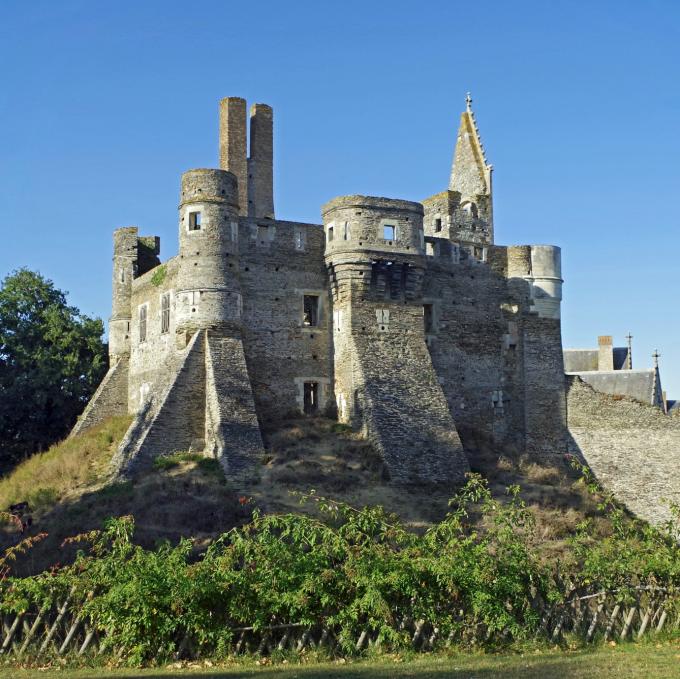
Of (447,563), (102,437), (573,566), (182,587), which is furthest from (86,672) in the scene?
(102,437)

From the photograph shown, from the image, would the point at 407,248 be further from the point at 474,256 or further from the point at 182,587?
the point at 182,587

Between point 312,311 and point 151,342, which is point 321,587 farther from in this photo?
point 151,342

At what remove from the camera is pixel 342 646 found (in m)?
16.4

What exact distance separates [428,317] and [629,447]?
8.43 metres

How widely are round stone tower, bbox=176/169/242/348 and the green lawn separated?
17.6 m

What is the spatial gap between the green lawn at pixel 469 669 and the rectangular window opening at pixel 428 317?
20255 mm

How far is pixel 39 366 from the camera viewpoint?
3891 cm

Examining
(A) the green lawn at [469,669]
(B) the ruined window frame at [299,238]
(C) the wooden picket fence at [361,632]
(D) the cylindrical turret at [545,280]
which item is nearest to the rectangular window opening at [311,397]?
(B) the ruined window frame at [299,238]

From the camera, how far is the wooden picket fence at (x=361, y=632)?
1630 centimetres

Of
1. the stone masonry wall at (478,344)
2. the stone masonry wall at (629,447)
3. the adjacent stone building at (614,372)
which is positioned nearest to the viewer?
the stone masonry wall at (478,344)

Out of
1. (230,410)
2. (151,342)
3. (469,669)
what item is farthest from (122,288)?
(469,669)

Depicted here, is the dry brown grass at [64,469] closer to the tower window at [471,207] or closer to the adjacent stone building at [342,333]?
the adjacent stone building at [342,333]

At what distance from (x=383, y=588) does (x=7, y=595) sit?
5.85 m

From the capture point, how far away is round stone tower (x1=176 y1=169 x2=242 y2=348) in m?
32.5
